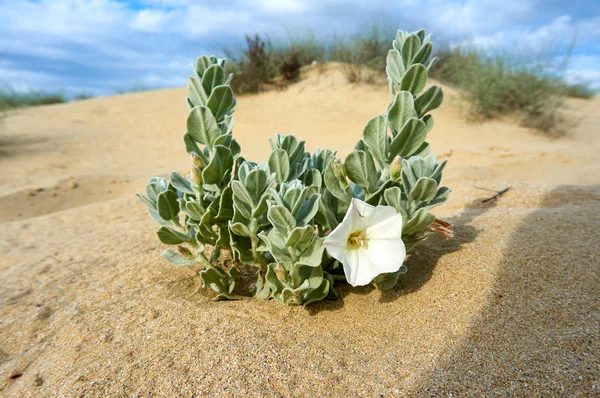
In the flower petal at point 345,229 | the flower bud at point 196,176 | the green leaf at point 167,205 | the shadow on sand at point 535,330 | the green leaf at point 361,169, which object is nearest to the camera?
the shadow on sand at point 535,330

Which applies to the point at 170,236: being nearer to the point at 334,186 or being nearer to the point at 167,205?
the point at 167,205

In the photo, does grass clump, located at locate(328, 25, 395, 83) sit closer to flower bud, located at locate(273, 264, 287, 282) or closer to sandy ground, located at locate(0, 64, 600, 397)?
sandy ground, located at locate(0, 64, 600, 397)

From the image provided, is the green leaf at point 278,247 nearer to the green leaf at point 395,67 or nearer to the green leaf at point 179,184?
the green leaf at point 179,184

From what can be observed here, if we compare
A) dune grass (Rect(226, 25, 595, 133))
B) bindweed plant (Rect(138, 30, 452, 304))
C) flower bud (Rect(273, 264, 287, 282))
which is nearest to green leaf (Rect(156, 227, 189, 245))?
bindweed plant (Rect(138, 30, 452, 304))

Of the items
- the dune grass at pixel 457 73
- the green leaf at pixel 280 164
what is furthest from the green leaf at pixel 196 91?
the dune grass at pixel 457 73

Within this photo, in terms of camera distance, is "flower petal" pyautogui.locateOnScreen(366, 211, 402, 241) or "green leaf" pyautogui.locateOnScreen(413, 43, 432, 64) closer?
"flower petal" pyautogui.locateOnScreen(366, 211, 402, 241)

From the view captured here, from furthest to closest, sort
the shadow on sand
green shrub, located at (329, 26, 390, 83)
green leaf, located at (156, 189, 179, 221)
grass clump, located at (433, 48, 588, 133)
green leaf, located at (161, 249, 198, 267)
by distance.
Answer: green shrub, located at (329, 26, 390, 83)
grass clump, located at (433, 48, 588, 133)
green leaf, located at (161, 249, 198, 267)
green leaf, located at (156, 189, 179, 221)
the shadow on sand

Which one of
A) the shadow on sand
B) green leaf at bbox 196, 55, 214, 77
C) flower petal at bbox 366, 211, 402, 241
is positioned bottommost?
the shadow on sand
